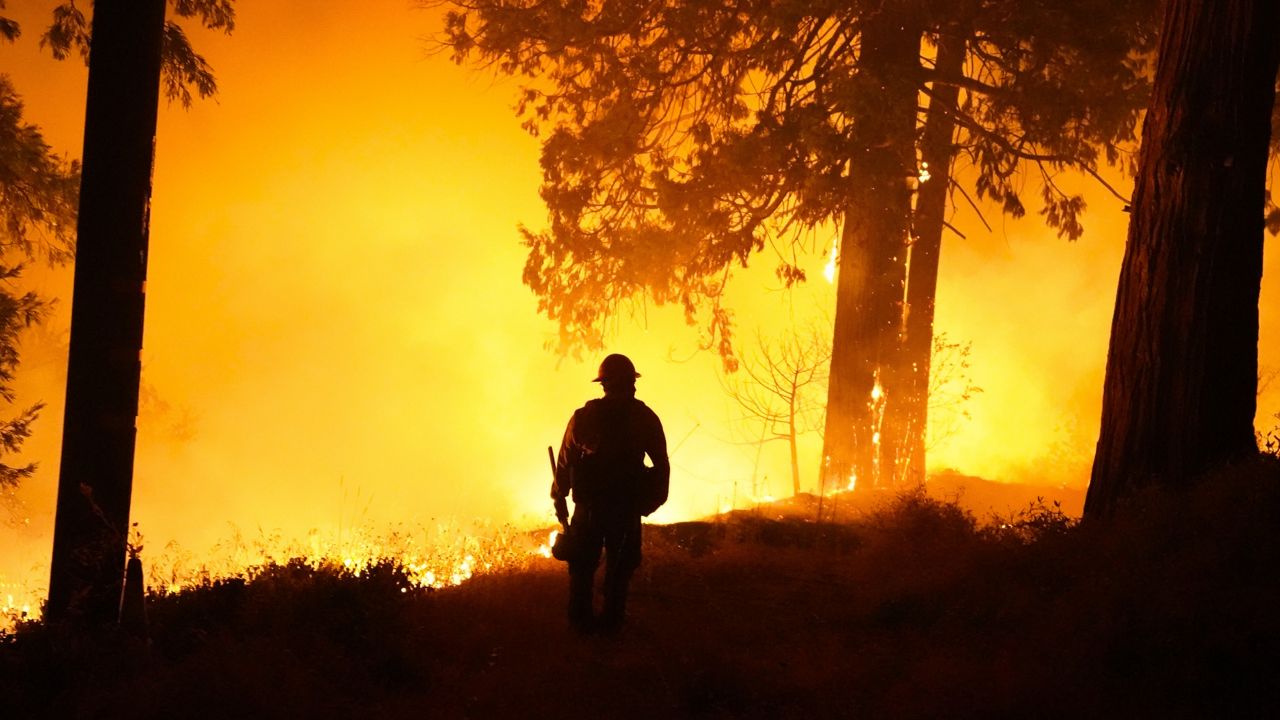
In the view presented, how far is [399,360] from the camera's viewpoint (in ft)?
100

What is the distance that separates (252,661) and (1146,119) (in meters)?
7.43

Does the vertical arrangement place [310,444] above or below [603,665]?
above

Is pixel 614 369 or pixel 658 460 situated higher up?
pixel 614 369

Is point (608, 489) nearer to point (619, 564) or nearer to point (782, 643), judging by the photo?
point (619, 564)

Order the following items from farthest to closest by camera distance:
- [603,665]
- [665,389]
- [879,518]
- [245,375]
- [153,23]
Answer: [245,375] < [665,389] < [879,518] < [153,23] < [603,665]

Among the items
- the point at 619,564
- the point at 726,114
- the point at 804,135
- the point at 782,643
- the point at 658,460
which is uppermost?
the point at 726,114

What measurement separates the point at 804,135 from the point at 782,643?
6.18m

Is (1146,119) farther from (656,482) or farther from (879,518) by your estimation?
(656,482)

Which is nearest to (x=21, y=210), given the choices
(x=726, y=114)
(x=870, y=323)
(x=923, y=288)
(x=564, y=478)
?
(x=726, y=114)

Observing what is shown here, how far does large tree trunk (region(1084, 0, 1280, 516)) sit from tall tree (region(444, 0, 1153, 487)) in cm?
345

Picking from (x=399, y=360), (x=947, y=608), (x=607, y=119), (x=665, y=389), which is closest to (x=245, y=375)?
(x=399, y=360)

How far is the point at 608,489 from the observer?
5836 mm

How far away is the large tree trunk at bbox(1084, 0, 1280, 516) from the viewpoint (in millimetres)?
6578

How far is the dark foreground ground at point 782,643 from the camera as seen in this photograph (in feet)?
14.6
